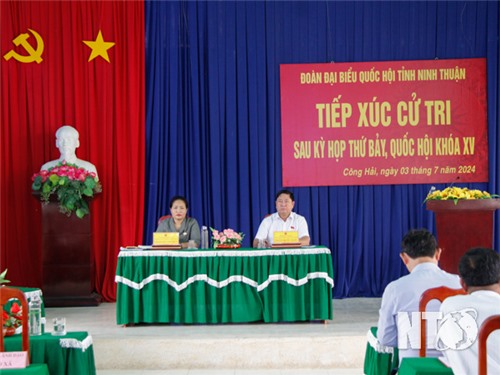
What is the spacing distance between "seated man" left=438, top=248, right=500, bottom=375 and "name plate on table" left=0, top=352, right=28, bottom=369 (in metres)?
1.56

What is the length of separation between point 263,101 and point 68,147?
195 cm

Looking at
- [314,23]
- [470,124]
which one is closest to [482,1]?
[470,124]

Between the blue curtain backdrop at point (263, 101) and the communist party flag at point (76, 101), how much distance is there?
19cm

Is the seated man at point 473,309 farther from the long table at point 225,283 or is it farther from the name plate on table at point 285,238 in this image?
the name plate on table at point 285,238

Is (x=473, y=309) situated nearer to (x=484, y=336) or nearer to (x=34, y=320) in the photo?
(x=484, y=336)

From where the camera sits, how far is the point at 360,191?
736 centimetres

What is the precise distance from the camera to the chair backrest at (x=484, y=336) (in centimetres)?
209

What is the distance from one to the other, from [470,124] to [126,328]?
392 centimetres

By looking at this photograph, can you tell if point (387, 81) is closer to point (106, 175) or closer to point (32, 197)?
point (106, 175)

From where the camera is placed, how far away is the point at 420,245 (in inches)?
122

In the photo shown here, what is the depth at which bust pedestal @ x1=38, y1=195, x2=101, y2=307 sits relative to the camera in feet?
22.4

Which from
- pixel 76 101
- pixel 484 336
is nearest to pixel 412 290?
pixel 484 336

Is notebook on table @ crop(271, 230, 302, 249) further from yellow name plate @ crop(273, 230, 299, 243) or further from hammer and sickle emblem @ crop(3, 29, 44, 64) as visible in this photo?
hammer and sickle emblem @ crop(3, 29, 44, 64)

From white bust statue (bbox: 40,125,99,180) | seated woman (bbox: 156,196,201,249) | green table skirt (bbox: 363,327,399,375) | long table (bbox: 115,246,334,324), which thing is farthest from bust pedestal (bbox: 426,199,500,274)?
white bust statue (bbox: 40,125,99,180)
